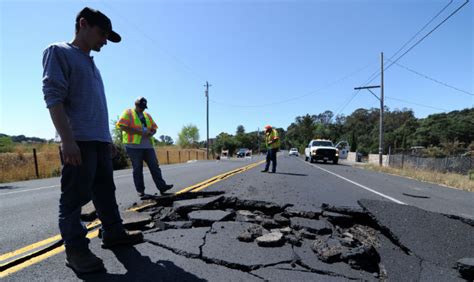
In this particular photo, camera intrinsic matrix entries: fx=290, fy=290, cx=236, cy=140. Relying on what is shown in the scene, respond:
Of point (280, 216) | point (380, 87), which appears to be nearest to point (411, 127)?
point (380, 87)

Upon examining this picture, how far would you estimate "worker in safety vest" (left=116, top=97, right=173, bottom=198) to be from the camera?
5.27 metres

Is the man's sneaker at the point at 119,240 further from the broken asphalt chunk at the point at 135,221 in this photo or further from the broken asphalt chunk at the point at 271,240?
the broken asphalt chunk at the point at 271,240

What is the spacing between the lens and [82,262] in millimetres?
2215

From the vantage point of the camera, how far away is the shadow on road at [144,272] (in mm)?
2154

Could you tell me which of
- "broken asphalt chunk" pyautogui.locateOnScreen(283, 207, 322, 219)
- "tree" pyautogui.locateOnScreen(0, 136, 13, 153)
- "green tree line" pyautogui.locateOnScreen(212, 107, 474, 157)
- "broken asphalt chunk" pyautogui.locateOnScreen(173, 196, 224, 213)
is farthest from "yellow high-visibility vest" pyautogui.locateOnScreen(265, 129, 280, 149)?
"green tree line" pyautogui.locateOnScreen(212, 107, 474, 157)

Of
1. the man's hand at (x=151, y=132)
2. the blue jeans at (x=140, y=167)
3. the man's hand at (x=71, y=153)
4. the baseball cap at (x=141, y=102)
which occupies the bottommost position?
the blue jeans at (x=140, y=167)

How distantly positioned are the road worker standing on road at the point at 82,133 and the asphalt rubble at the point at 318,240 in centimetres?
64

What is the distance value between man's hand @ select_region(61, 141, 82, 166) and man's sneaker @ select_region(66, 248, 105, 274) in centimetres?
68

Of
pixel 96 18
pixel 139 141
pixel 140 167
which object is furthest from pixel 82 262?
pixel 139 141

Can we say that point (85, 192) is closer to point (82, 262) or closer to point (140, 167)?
point (82, 262)

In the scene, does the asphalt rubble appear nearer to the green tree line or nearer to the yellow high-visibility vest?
the yellow high-visibility vest

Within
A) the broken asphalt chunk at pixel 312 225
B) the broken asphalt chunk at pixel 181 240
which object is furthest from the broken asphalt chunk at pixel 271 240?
the broken asphalt chunk at pixel 181 240

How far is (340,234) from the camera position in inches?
127

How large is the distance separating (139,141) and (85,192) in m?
3.07
